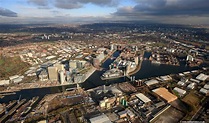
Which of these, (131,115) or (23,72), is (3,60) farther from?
(131,115)

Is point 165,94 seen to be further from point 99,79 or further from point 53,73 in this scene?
point 53,73

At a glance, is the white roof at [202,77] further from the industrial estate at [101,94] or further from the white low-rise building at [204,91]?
the white low-rise building at [204,91]

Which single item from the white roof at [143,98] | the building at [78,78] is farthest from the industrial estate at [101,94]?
the building at [78,78]

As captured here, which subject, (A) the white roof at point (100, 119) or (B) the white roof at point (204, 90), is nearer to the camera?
(A) the white roof at point (100, 119)

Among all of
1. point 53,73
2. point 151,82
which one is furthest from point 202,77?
point 53,73

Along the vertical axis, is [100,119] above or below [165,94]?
below

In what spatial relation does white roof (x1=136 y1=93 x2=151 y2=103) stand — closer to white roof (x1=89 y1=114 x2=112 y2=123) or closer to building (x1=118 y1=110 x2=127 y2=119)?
building (x1=118 y1=110 x2=127 y2=119)
